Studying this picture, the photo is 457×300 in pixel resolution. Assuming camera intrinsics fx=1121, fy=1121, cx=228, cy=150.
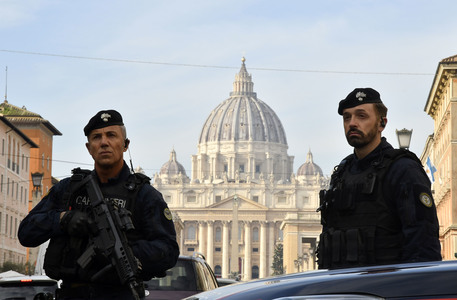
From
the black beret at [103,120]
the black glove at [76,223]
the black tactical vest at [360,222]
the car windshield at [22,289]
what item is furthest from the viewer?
the car windshield at [22,289]

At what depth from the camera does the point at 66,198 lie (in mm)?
6410

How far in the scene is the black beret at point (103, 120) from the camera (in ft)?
21.3

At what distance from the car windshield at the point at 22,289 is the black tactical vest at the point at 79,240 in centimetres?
533

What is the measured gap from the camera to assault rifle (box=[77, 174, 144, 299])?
19.4 ft

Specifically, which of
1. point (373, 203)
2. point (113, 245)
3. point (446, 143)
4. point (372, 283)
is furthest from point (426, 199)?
point (446, 143)

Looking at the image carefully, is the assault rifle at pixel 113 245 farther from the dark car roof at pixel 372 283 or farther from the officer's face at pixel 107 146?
the dark car roof at pixel 372 283

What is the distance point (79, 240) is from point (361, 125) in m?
1.80

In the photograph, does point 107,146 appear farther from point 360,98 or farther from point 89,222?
point 360,98

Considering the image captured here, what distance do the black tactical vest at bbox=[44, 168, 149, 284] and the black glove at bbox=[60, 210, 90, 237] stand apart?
128 millimetres

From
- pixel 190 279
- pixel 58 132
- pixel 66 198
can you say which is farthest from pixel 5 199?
pixel 66 198

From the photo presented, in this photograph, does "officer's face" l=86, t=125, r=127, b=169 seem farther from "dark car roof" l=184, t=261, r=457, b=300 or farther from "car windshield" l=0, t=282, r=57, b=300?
"car windshield" l=0, t=282, r=57, b=300

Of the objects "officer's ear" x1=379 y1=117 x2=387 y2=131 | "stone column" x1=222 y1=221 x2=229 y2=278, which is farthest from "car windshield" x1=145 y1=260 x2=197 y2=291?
"stone column" x1=222 y1=221 x2=229 y2=278

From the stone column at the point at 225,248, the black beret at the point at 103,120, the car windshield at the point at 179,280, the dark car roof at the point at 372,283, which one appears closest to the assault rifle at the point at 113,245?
the black beret at the point at 103,120

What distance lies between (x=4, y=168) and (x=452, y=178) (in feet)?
93.0
